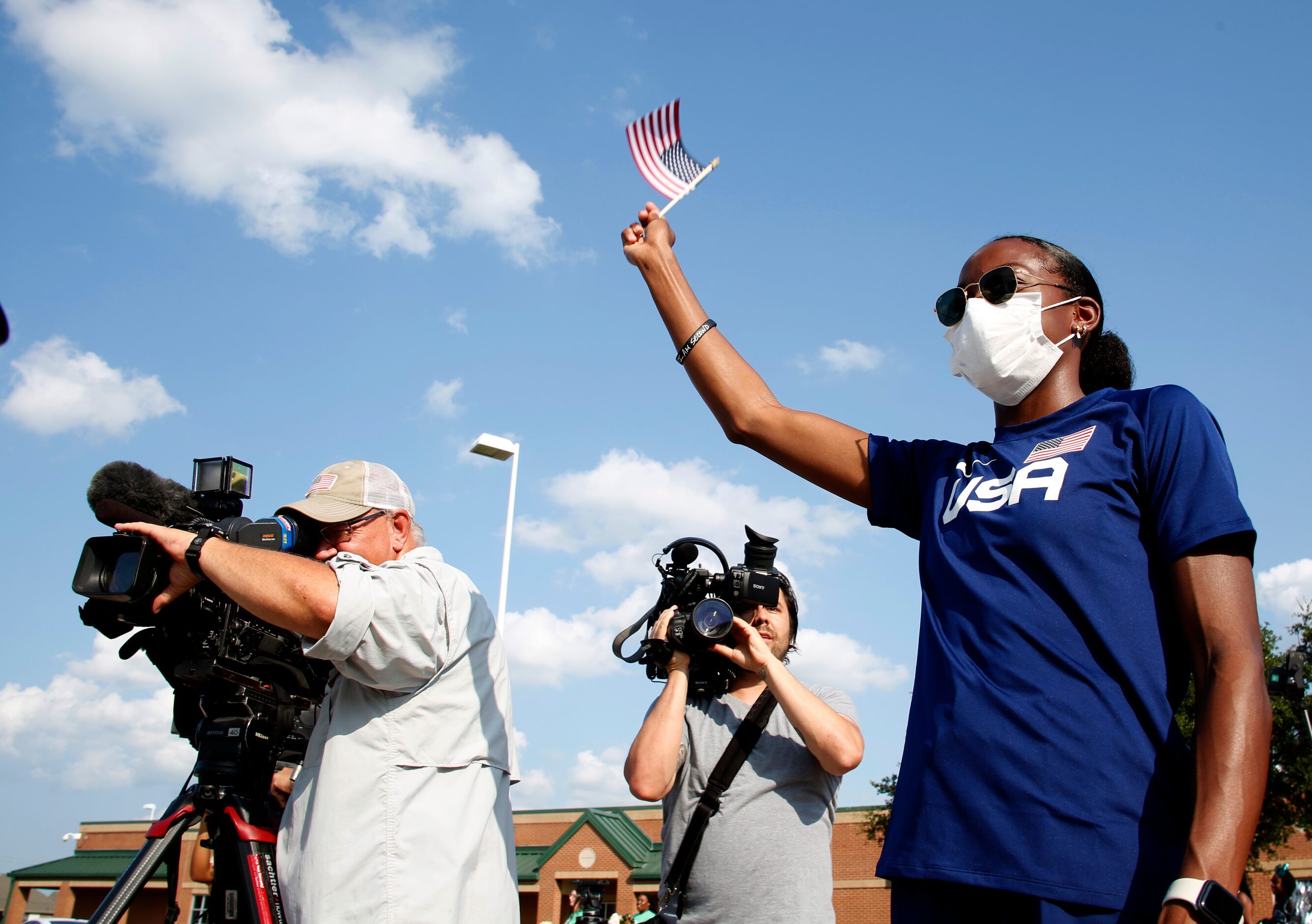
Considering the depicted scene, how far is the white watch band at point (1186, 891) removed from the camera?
1.40 m

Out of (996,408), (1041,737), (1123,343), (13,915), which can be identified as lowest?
(13,915)

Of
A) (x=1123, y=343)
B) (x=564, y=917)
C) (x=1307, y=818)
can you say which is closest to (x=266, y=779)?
(x=1123, y=343)

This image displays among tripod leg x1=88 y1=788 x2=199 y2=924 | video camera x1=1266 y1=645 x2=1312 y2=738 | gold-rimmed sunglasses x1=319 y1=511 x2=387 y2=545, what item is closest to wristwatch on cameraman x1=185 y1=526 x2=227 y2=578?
gold-rimmed sunglasses x1=319 y1=511 x2=387 y2=545

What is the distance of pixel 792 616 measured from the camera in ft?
13.5

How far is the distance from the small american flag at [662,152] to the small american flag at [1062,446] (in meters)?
1.87

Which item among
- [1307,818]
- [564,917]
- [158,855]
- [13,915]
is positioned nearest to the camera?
[158,855]

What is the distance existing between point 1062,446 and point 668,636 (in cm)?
199

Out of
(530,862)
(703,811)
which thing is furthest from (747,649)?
(530,862)

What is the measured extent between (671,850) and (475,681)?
0.90 metres

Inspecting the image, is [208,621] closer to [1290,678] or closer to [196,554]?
[196,554]

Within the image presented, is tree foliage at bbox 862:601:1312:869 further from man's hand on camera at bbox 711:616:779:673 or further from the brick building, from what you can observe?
man's hand on camera at bbox 711:616:779:673

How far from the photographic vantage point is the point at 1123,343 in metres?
2.50

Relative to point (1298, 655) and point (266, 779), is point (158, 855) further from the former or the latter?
point (1298, 655)

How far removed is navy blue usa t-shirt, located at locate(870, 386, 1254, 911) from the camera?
5.15ft
